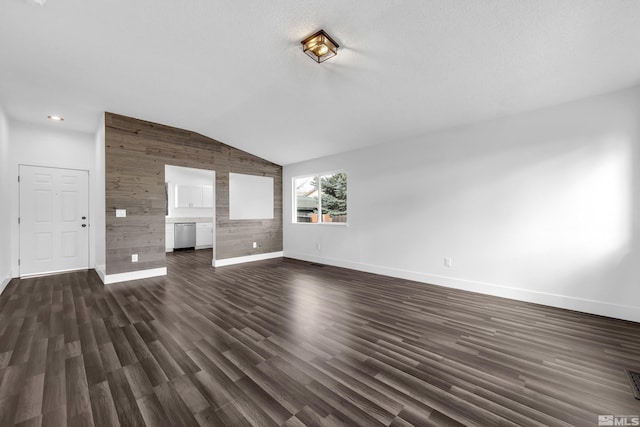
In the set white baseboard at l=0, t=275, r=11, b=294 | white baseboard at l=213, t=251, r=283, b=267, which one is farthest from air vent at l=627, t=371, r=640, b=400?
white baseboard at l=0, t=275, r=11, b=294

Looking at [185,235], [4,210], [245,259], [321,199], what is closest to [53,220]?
[4,210]

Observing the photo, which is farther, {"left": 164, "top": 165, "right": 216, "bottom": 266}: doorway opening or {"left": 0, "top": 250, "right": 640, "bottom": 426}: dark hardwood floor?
{"left": 164, "top": 165, "right": 216, "bottom": 266}: doorway opening

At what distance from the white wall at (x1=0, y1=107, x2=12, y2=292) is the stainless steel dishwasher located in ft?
11.7

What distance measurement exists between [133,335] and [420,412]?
2492 millimetres

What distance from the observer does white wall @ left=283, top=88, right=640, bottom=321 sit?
2693 millimetres

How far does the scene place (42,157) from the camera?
15.3 ft

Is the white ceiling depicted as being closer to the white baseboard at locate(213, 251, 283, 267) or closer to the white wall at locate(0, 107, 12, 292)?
the white wall at locate(0, 107, 12, 292)

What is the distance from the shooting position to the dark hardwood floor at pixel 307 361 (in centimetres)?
143

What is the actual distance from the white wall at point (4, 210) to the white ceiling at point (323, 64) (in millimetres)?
412

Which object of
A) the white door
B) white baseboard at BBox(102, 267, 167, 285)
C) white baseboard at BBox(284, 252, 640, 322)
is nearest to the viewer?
white baseboard at BBox(284, 252, 640, 322)

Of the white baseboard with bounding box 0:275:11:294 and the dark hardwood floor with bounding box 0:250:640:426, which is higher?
the white baseboard with bounding box 0:275:11:294

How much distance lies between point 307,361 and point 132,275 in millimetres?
3922

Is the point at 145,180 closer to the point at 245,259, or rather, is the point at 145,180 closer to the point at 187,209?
the point at 245,259

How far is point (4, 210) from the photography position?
12.4 feet
